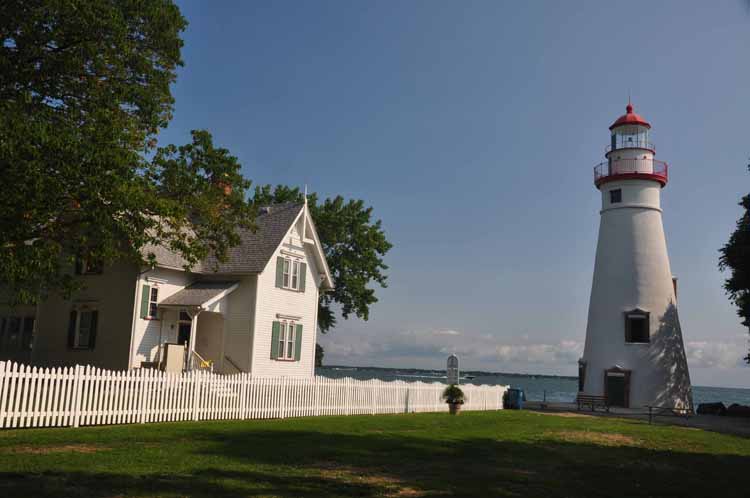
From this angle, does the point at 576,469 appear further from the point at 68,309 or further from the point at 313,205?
the point at 313,205

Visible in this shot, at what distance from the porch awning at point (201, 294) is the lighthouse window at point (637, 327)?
2069cm

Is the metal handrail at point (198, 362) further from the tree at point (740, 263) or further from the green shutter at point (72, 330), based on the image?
the tree at point (740, 263)

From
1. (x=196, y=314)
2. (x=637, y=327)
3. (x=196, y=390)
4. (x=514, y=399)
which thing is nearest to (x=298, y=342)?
(x=196, y=314)

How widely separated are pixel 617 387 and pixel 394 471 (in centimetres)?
2836

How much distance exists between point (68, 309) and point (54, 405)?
1350 cm

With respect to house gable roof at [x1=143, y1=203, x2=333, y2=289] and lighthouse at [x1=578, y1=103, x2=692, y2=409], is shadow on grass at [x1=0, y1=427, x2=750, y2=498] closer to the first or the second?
house gable roof at [x1=143, y1=203, x2=333, y2=289]

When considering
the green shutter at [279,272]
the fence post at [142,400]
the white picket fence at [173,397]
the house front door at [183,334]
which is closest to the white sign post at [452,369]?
the white picket fence at [173,397]

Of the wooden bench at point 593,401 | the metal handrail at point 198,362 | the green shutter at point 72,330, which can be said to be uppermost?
the green shutter at point 72,330

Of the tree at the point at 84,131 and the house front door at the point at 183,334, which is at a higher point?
the tree at the point at 84,131

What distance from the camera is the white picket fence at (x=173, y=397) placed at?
14852 millimetres

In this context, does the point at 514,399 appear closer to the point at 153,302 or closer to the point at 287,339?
the point at 287,339

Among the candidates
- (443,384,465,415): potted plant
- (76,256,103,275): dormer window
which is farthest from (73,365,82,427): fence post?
(443,384,465,415): potted plant

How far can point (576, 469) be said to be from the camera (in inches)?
462

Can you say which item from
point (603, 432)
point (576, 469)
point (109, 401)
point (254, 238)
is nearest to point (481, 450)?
point (576, 469)
